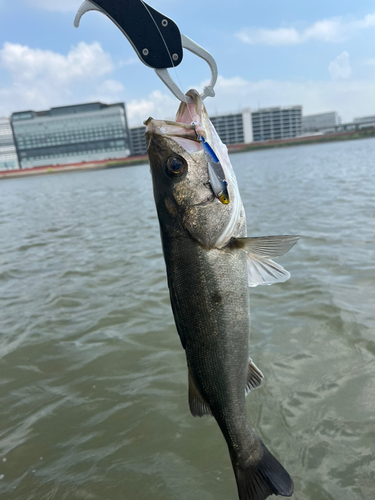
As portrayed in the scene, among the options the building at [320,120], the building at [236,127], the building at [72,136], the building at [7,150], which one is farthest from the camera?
the building at [320,120]

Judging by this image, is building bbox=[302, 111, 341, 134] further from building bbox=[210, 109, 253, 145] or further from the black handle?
the black handle

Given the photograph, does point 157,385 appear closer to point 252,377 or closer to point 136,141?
point 252,377

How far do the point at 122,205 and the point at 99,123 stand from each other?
12860cm

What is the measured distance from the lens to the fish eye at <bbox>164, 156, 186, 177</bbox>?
1.97 metres

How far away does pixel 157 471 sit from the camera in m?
3.16

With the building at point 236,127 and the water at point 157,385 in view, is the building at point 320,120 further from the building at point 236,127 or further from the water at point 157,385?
the water at point 157,385

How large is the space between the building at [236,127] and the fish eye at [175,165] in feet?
526

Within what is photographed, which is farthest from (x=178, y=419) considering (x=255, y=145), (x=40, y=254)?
(x=255, y=145)

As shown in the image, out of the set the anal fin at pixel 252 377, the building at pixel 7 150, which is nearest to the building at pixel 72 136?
the building at pixel 7 150

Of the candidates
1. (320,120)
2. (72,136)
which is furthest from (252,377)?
(320,120)

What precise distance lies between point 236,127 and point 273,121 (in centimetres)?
1808

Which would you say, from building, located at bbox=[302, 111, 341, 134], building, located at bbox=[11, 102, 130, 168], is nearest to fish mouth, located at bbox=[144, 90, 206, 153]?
building, located at bbox=[11, 102, 130, 168]

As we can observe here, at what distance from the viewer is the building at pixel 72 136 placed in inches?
5418

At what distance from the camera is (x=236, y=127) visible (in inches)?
6216
